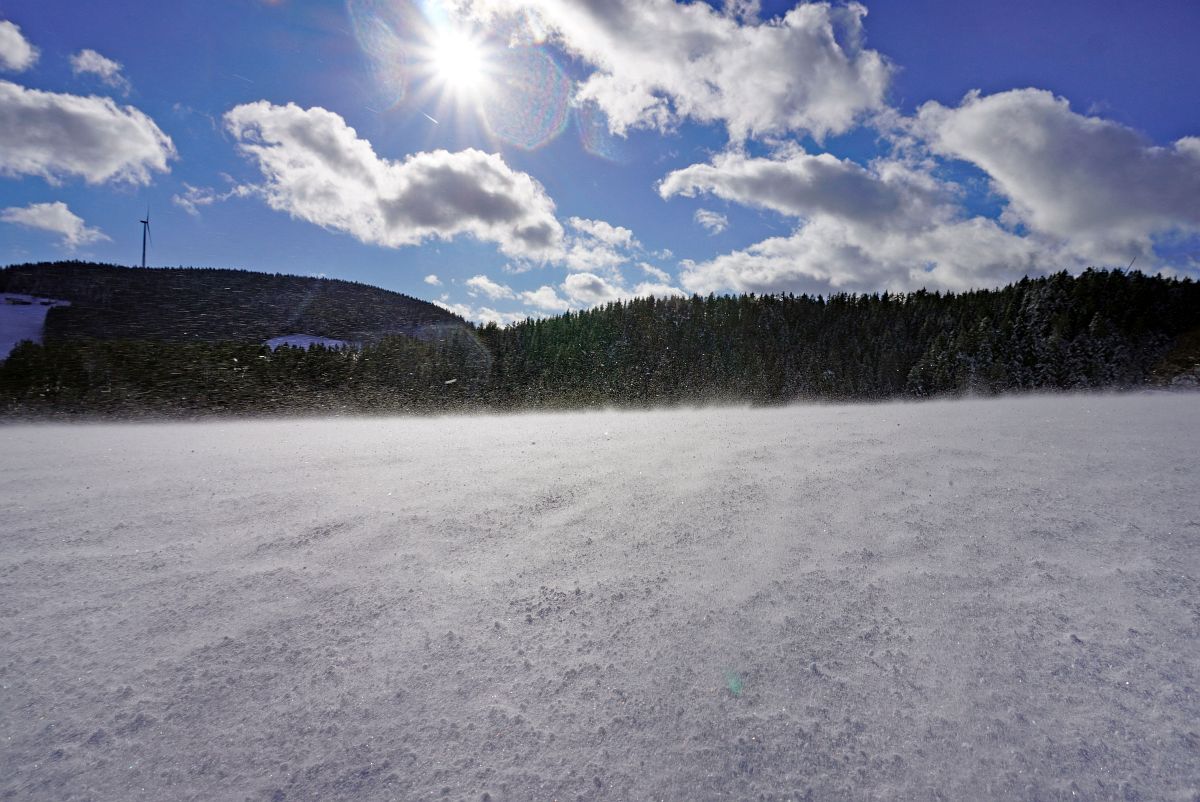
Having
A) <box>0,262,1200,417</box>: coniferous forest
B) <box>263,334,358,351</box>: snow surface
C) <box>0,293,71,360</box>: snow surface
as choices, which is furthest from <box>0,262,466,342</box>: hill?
<box>0,262,1200,417</box>: coniferous forest

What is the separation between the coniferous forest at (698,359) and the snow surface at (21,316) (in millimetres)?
48765

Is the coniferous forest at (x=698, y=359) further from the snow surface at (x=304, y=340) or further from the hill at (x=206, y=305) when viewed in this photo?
the hill at (x=206, y=305)

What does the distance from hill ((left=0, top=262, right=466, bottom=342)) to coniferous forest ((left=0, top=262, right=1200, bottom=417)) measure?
142 feet

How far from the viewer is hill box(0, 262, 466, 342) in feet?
205

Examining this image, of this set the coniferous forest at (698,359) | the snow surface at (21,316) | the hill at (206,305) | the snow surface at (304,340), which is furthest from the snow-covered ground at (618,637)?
the snow surface at (21,316)

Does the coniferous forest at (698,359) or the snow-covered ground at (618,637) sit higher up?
the coniferous forest at (698,359)

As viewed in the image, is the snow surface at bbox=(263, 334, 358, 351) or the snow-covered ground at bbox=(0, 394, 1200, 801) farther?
the snow surface at bbox=(263, 334, 358, 351)

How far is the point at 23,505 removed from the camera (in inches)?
177

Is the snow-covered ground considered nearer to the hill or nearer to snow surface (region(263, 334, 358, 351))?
snow surface (region(263, 334, 358, 351))

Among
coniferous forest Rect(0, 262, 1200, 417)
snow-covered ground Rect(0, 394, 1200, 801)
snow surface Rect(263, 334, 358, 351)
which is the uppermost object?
snow surface Rect(263, 334, 358, 351)

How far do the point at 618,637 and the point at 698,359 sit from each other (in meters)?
27.8

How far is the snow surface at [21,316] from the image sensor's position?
2085 inches

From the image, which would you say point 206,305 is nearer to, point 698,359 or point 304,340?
point 304,340

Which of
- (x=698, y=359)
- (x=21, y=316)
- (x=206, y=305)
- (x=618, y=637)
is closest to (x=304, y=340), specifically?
(x=206, y=305)
